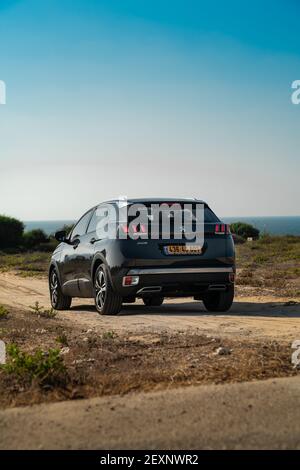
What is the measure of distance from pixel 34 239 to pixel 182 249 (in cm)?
3554

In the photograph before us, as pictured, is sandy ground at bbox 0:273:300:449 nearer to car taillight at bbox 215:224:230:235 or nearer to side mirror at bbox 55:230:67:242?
car taillight at bbox 215:224:230:235

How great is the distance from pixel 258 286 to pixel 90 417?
37.3 ft

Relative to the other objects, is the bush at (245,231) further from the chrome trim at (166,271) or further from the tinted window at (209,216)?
the chrome trim at (166,271)

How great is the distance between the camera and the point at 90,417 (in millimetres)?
4582

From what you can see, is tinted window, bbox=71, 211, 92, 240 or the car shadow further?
tinted window, bbox=71, 211, 92, 240

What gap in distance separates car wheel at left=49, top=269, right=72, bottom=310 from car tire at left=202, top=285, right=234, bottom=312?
9.01 feet

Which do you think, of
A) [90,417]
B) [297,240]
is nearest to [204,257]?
[90,417]

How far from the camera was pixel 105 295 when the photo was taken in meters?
10.4

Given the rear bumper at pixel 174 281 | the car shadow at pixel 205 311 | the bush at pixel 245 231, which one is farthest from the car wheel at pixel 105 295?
the bush at pixel 245 231

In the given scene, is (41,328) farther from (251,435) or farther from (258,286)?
(258,286)

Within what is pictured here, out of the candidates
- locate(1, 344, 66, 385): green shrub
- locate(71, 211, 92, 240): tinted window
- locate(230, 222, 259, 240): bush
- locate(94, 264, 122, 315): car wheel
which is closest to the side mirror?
locate(71, 211, 92, 240): tinted window

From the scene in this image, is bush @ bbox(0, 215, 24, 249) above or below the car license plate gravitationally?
below

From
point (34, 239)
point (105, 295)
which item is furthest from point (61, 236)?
point (34, 239)

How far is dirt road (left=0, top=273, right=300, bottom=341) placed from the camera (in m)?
8.44
